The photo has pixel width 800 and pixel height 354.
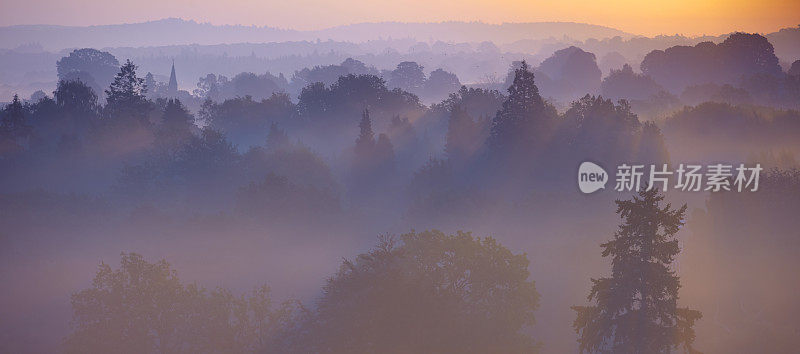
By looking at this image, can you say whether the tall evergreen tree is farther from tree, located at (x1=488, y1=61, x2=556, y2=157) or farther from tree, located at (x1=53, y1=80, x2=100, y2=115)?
tree, located at (x1=53, y1=80, x2=100, y2=115)

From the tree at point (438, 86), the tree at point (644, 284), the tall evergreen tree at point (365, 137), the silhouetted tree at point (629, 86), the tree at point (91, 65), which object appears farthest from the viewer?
the tree at point (438, 86)

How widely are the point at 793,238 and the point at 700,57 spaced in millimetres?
106042

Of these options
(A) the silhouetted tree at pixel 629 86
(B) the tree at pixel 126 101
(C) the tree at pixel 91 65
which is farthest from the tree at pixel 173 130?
(C) the tree at pixel 91 65

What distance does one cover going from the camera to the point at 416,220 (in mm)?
57594

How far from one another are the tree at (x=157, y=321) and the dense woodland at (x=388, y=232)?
→ 0.36 ft

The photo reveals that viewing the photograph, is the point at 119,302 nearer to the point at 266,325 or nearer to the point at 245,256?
the point at 266,325

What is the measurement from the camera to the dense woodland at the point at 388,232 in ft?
83.5

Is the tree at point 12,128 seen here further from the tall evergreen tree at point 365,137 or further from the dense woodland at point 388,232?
the tall evergreen tree at point 365,137

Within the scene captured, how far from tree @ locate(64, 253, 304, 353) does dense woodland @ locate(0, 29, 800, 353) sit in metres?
0.11

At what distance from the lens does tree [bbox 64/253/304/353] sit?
107 ft

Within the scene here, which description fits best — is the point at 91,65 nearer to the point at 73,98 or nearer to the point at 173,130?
the point at 73,98

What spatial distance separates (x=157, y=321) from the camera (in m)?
33.4

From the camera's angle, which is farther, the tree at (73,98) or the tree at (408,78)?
the tree at (408,78)

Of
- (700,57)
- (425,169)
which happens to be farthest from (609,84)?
(425,169)
